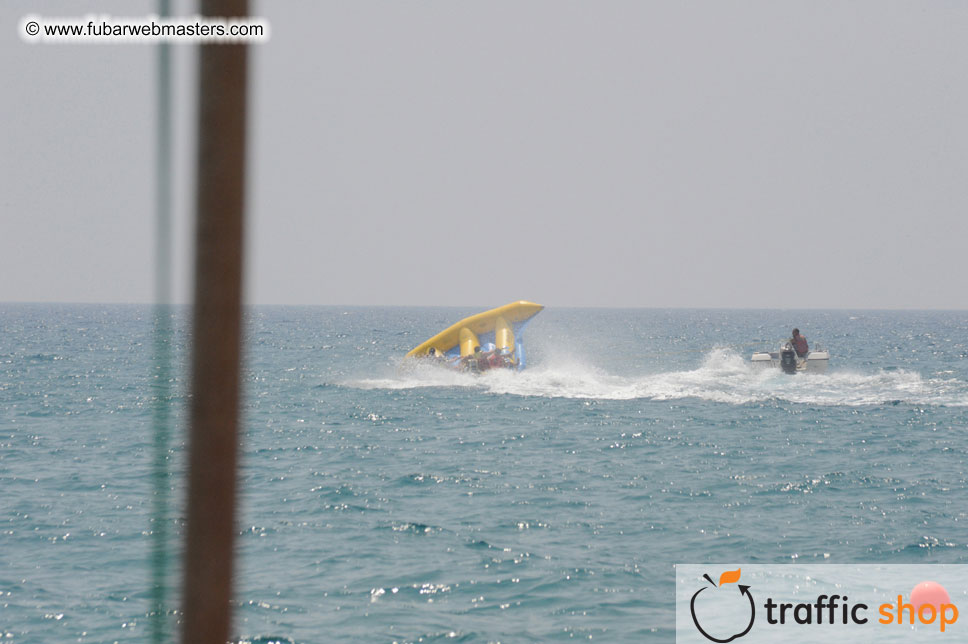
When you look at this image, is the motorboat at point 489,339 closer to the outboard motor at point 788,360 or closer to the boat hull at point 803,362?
the boat hull at point 803,362

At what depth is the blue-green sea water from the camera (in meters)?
9.30

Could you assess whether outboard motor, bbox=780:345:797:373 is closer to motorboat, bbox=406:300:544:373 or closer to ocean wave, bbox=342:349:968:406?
ocean wave, bbox=342:349:968:406

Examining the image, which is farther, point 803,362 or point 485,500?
point 803,362

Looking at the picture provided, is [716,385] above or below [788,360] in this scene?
below

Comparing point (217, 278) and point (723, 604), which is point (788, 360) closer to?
point (723, 604)

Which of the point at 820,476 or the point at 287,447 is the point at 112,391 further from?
the point at 820,476

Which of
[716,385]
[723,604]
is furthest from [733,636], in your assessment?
[716,385]

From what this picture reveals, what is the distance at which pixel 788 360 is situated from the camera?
2772 cm

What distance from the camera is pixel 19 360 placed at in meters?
49.2

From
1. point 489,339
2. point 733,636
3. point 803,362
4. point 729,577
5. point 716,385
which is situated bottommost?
point 733,636

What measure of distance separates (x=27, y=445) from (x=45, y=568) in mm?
10810

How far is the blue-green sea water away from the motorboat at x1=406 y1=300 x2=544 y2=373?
794mm

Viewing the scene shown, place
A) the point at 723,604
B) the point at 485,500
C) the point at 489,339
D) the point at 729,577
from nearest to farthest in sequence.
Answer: the point at 723,604
the point at 729,577
the point at 485,500
the point at 489,339

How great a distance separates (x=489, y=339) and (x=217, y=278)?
28.6 m
